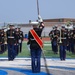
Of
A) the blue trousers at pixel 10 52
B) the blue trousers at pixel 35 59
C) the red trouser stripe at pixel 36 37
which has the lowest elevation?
the blue trousers at pixel 10 52

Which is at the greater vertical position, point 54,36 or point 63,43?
point 63,43

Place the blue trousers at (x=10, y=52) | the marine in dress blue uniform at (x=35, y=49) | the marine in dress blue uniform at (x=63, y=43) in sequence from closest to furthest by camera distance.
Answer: the marine in dress blue uniform at (x=35, y=49) < the blue trousers at (x=10, y=52) < the marine in dress blue uniform at (x=63, y=43)

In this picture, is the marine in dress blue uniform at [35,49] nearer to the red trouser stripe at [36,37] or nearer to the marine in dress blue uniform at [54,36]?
the red trouser stripe at [36,37]

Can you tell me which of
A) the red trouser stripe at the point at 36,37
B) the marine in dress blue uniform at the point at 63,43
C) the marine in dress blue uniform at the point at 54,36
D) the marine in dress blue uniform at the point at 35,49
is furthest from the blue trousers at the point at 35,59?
the marine in dress blue uniform at the point at 54,36

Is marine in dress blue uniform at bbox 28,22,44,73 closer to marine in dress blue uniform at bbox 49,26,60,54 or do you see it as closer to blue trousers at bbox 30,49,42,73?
blue trousers at bbox 30,49,42,73

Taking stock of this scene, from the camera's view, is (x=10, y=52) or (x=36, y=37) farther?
(x=10, y=52)

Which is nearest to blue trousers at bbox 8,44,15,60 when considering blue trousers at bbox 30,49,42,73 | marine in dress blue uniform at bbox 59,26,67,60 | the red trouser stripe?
marine in dress blue uniform at bbox 59,26,67,60

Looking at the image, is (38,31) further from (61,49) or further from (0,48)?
(0,48)

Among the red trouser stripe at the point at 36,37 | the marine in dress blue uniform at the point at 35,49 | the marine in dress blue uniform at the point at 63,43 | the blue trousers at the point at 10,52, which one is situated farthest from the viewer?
the marine in dress blue uniform at the point at 63,43

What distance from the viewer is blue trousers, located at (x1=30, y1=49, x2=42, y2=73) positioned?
1259 centimetres

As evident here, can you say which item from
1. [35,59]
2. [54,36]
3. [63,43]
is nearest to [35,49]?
[35,59]

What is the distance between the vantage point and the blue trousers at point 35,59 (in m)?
12.6

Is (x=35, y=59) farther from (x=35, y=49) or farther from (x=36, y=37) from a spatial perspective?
(x=36, y=37)

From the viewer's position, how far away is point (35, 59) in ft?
41.7
